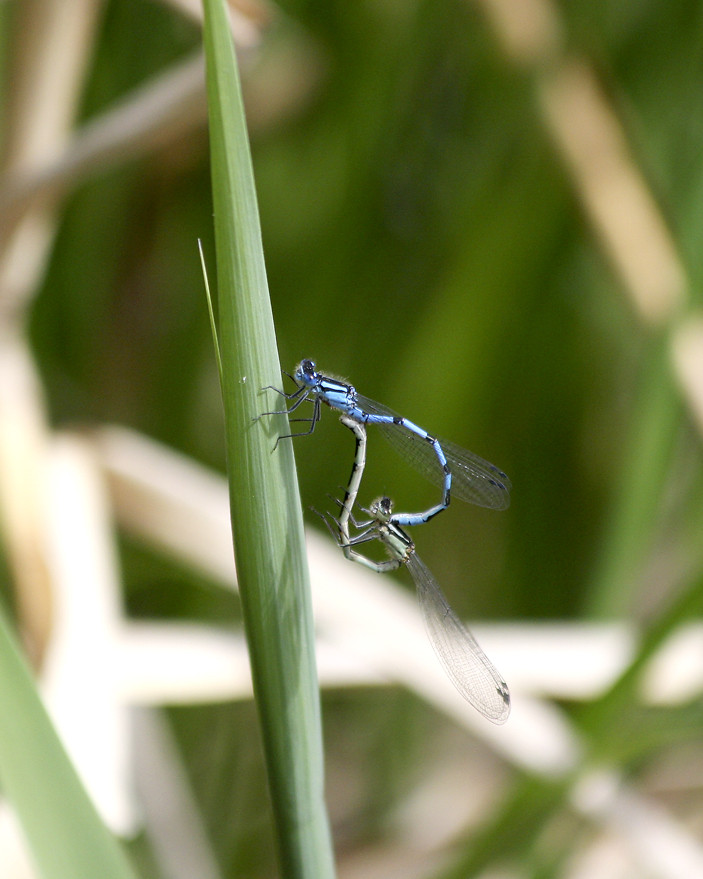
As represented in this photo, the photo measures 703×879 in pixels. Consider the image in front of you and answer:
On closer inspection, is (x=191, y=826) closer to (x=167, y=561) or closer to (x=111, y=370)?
(x=167, y=561)

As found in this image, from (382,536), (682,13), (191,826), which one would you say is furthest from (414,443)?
(682,13)

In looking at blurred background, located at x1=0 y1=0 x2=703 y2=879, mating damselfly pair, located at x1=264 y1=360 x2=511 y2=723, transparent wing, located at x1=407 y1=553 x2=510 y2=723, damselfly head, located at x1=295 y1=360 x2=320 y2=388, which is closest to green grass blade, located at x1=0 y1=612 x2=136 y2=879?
mating damselfly pair, located at x1=264 y1=360 x2=511 y2=723

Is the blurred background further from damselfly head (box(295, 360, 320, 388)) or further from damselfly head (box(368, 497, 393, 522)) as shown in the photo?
damselfly head (box(295, 360, 320, 388))

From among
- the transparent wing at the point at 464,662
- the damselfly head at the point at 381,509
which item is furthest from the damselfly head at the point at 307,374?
the transparent wing at the point at 464,662

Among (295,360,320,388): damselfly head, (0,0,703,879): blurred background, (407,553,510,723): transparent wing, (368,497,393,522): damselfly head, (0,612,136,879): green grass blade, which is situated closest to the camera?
(0,612,136,879): green grass blade

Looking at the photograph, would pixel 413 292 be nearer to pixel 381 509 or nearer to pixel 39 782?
pixel 381 509

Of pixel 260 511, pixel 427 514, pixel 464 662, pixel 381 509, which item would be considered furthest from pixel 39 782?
pixel 427 514

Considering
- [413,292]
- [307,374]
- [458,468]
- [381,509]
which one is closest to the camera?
[307,374]

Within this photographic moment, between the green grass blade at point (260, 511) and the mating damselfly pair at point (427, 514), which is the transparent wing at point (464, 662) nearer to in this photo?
the mating damselfly pair at point (427, 514)
